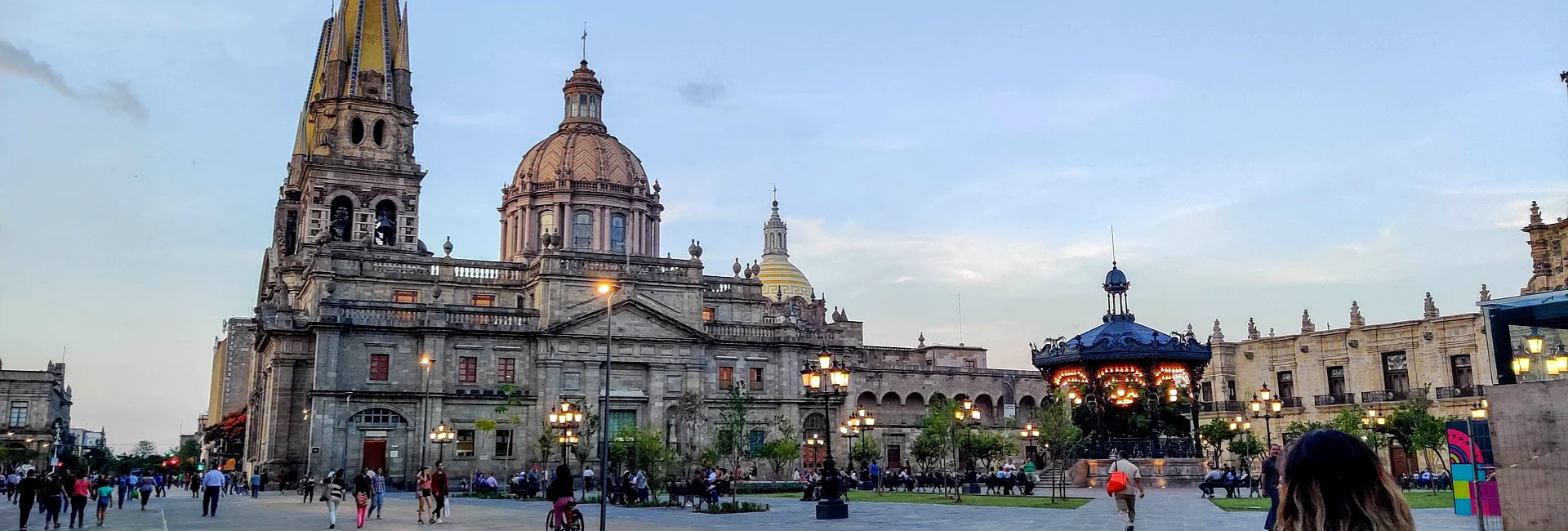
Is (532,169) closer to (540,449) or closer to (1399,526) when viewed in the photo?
(540,449)

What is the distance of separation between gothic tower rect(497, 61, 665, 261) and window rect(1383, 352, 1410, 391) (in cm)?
3609

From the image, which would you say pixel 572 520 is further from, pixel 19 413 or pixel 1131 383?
pixel 19 413

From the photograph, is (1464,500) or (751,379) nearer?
(1464,500)

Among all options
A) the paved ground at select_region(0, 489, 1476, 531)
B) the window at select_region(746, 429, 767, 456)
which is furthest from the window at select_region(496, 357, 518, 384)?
the paved ground at select_region(0, 489, 1476, 531)

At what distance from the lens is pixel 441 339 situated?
173 feet

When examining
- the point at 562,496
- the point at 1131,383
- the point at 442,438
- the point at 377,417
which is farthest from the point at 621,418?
the point at 562,496

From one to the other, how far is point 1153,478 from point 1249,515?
14765 mm

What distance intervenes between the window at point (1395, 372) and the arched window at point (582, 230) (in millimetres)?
39145

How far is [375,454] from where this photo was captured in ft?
168

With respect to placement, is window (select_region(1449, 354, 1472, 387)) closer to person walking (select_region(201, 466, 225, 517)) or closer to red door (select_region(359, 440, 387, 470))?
red door (select_region(359, 440, 387, 470))

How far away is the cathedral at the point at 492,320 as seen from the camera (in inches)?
2047

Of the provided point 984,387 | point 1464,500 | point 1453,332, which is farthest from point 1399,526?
point 984,387

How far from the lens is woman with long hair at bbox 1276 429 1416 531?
4.03 metres

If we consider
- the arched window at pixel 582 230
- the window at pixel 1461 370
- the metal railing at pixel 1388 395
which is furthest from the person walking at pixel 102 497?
the window at pixel 1461 370
